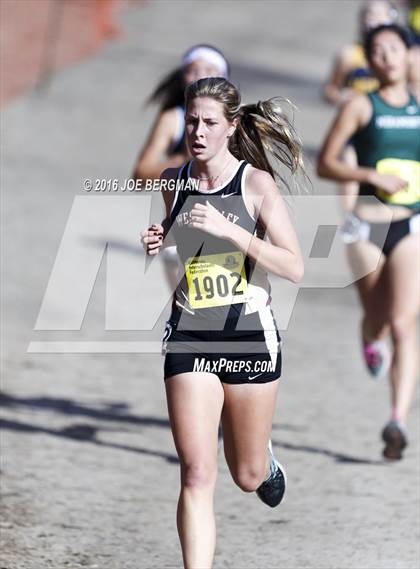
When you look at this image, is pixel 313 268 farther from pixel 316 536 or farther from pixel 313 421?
pixel 316 536

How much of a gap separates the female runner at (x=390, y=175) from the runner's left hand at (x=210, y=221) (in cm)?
266

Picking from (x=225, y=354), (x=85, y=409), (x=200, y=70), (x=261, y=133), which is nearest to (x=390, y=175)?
(x=200, y=70)

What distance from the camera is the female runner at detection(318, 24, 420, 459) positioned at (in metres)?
7.31

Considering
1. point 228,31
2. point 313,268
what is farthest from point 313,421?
point 228,31

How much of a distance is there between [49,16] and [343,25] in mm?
9119

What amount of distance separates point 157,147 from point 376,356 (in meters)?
1.93

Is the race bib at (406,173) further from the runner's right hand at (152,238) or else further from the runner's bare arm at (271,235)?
the runner's right hand at (152,238)

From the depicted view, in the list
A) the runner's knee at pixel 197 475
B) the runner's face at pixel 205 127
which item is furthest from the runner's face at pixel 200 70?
the runner's knee at pixel 197 475

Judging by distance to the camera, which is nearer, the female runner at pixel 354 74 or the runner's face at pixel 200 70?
the runner's face at pixel 200 70

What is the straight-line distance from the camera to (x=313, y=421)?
26.5ft

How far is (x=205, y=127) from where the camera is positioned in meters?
4.88

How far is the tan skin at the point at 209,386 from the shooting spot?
4793 millimetres

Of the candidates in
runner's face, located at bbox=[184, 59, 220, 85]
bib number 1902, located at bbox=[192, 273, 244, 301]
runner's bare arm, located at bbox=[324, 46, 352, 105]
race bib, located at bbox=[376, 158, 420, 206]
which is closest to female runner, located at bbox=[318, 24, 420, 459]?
race bib, located at bbox=[376, 158, 420, 206]

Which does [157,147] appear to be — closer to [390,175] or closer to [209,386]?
[390,175]
